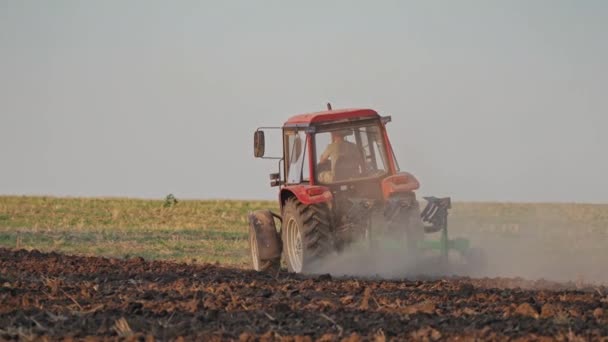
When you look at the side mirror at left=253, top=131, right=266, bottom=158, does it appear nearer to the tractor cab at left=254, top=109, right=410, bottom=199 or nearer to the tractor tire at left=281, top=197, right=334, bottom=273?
the tractor cab at left=254, top=109, right=410, bottom=199

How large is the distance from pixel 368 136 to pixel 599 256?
563 centimetres

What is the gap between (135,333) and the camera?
7664mm

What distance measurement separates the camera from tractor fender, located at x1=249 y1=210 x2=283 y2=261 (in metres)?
14.9

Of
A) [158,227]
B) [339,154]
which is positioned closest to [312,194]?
[339,154]

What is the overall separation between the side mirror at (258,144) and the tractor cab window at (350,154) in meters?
0.68

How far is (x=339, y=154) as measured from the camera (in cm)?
1410

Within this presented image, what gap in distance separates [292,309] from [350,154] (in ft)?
18.2

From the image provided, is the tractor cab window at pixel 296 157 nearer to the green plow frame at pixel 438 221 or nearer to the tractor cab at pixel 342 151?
the tractor cab at pixel 342 151

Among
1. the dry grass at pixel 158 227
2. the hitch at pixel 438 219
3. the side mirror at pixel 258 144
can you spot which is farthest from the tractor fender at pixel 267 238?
the dry grass at pixel 158 227

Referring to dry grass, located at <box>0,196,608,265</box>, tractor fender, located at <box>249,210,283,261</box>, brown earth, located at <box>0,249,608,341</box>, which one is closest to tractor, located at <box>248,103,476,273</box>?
tractor fender, located at <box>249,210,283,261</box>

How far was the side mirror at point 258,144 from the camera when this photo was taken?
14.0 meters

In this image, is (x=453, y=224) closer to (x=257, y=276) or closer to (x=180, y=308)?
(x=257, y=276)

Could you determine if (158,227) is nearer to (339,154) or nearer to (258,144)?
(258,144)

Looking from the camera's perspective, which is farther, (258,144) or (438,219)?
(258,144)
